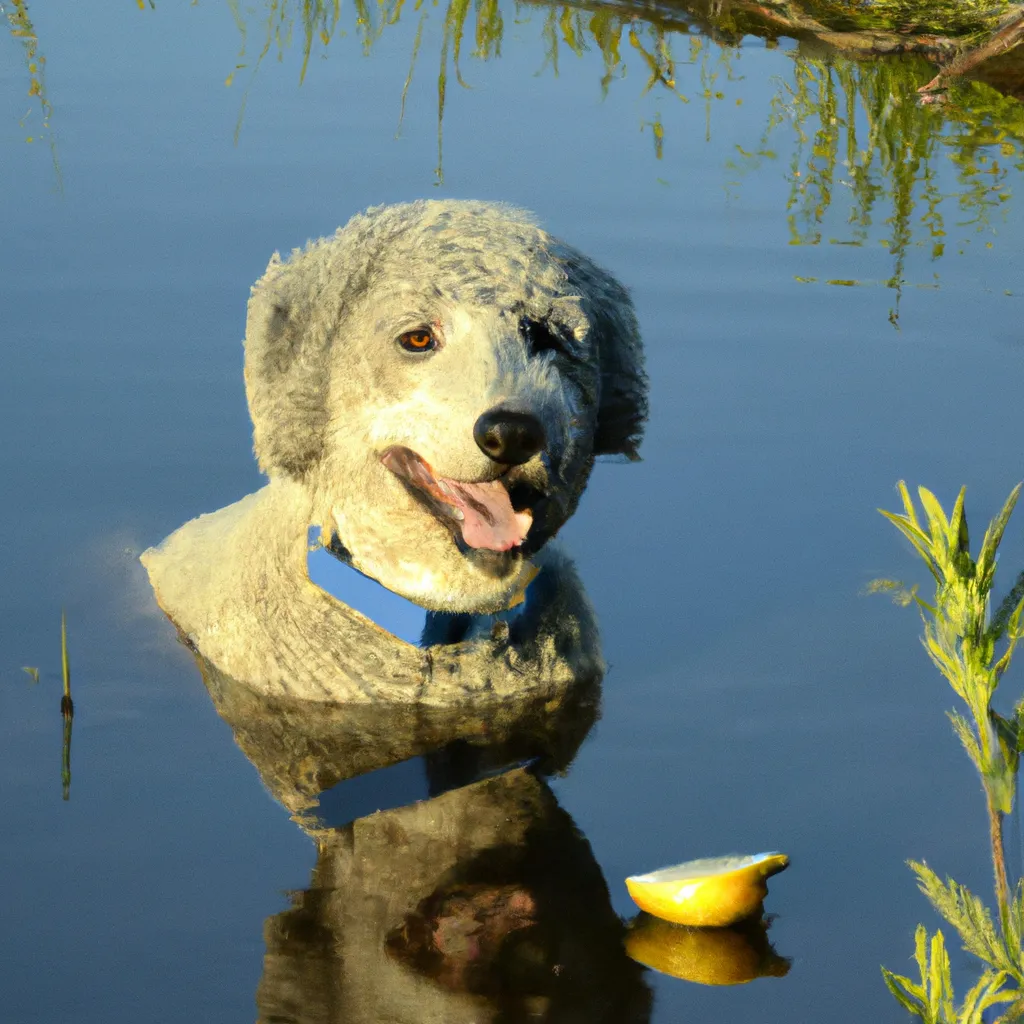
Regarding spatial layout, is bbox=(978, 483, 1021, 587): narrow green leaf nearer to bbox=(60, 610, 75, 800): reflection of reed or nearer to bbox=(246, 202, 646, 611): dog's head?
bbox=(246, 202, 646, 611): dog's head

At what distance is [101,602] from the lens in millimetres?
4801

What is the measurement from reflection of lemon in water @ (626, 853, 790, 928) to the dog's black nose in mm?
909

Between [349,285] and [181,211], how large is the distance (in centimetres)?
310

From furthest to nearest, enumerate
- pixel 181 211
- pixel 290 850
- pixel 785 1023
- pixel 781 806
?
pixel 181 211 → pixel 781 806 → pixel 290 850 → pixel 785 1023

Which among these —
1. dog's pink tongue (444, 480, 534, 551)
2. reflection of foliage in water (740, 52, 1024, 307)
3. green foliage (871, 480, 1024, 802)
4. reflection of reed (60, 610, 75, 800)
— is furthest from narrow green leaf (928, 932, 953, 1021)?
reflection of foliage in water (740, 52, 1024, 307)

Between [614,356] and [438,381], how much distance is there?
0.58 m

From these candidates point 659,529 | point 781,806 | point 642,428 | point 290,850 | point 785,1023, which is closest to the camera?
point 785,1023

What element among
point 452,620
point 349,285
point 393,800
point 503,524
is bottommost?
point 393,800

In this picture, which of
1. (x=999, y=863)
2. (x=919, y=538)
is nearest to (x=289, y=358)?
(x=919, y=538)

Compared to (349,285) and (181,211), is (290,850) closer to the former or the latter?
(349,285)

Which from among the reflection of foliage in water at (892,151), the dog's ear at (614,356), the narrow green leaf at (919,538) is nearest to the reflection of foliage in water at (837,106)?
the reflection of foliage in water at (892,151)

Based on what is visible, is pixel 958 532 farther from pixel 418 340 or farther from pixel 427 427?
pixel 418 340

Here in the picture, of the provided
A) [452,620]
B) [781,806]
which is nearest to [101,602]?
[452,620]

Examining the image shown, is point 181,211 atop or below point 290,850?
atop
